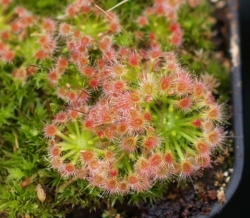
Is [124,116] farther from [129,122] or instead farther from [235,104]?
[235,104]

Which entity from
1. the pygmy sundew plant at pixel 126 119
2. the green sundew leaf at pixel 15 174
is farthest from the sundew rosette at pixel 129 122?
the green sundew leaf at pixel 15 174

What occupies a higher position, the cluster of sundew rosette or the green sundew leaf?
→ the cluster of sundew rosette

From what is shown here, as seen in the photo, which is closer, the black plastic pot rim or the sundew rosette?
the sundew rosette

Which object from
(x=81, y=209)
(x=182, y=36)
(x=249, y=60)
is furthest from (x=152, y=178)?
(x=249, y=60)

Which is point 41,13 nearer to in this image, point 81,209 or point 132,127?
point 132,127

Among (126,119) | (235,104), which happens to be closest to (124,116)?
(126,119)

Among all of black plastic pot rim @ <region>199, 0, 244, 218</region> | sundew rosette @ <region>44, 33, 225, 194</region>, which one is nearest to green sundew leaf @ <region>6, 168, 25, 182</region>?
sundew rosette @ <region>44, 33, 225, 194</region>

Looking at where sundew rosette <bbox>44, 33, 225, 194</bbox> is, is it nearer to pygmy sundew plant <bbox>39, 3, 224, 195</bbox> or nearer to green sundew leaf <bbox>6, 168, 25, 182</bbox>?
pygmy sundew plant <bbox>39, 3, 224, 195</bbox>

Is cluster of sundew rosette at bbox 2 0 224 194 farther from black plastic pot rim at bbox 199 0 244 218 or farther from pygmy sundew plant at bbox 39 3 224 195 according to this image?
black plastic pot rim at bbox 199 0 244 218
